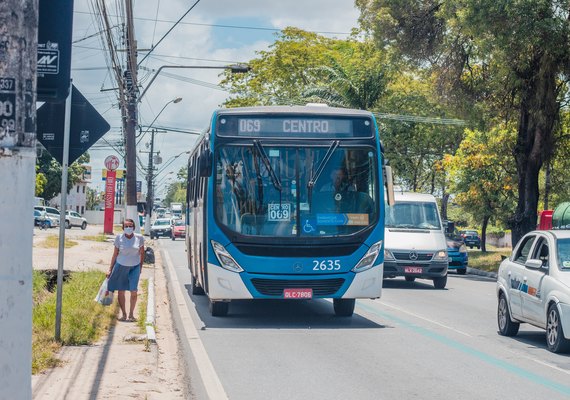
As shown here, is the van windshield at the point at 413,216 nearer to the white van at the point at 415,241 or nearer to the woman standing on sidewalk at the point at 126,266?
the white van at the point at 415,241

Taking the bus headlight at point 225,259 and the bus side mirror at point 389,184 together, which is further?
the bus side mirror at point 389,184

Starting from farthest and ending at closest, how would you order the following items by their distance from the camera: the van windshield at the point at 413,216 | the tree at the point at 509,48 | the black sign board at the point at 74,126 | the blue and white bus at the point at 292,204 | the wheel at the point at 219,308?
the tree at the point at 509,48 < the van windshield at the point at 413,216 < the wheel at the point at 219,308 < the blue and white bus at the point at 292,204 < the black sign board at the point at 74,126

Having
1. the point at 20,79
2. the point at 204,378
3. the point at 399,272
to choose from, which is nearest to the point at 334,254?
the point at 204,378

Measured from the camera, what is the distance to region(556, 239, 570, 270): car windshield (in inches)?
475

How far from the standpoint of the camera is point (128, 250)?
14664mm

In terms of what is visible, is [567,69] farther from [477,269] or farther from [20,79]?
[20,79]

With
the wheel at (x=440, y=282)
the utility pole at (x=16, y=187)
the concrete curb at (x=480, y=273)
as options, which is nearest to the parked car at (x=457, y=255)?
the concrete curb at (x=480, y=273)

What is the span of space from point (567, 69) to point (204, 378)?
21.8 m

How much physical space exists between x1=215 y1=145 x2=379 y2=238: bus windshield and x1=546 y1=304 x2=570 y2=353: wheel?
368cm

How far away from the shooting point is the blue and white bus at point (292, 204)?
14.4 metres

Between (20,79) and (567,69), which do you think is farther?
(567,69)

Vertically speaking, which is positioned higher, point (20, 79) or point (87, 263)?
point (20, 79)

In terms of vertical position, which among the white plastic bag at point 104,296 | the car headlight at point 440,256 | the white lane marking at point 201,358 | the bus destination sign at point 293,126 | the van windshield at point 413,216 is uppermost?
the bus destination sign at point 293,126

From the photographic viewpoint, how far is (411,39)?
32281mm
